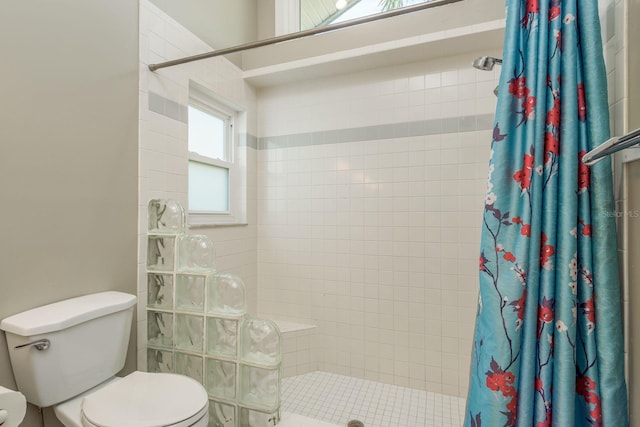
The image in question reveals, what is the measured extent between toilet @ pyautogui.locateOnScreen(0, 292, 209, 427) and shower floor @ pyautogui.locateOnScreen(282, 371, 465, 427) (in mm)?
967

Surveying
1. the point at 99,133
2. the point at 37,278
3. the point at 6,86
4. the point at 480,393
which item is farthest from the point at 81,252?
the point at 480,393

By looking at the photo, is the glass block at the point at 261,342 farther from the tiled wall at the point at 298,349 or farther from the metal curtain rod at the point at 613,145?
the metal curtain rod at the point at 613,145

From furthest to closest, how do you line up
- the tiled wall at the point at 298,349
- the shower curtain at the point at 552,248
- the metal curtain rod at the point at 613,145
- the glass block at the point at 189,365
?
the tiled wall at the point at 298,349, the glass block at the point at 189,365, the shower curtain at the point at 552,248, the metal curtain rod at the point at 613,145

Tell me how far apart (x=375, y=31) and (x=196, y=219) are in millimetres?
1729

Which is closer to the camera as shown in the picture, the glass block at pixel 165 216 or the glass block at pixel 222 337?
the glass block at pixel 222 337

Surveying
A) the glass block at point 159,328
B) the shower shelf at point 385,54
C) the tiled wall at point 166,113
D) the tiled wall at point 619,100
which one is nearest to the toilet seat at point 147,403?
the glass block at point 159,328

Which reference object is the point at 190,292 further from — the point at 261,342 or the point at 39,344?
the point at 39,344

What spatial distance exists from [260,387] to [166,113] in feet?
4.88

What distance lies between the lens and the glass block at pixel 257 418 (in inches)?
55.6

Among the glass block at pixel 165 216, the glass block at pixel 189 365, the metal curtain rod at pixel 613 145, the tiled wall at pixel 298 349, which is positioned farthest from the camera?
the tiled wall at pixel 298 349

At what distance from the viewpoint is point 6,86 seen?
3.78 ft

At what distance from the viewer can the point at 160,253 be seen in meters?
1.69

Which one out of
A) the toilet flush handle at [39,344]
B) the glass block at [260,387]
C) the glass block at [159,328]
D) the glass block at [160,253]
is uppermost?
the glass block at [160,253]

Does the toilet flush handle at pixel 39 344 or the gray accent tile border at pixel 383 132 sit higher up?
the gray accent tile border at pixel 383 132
